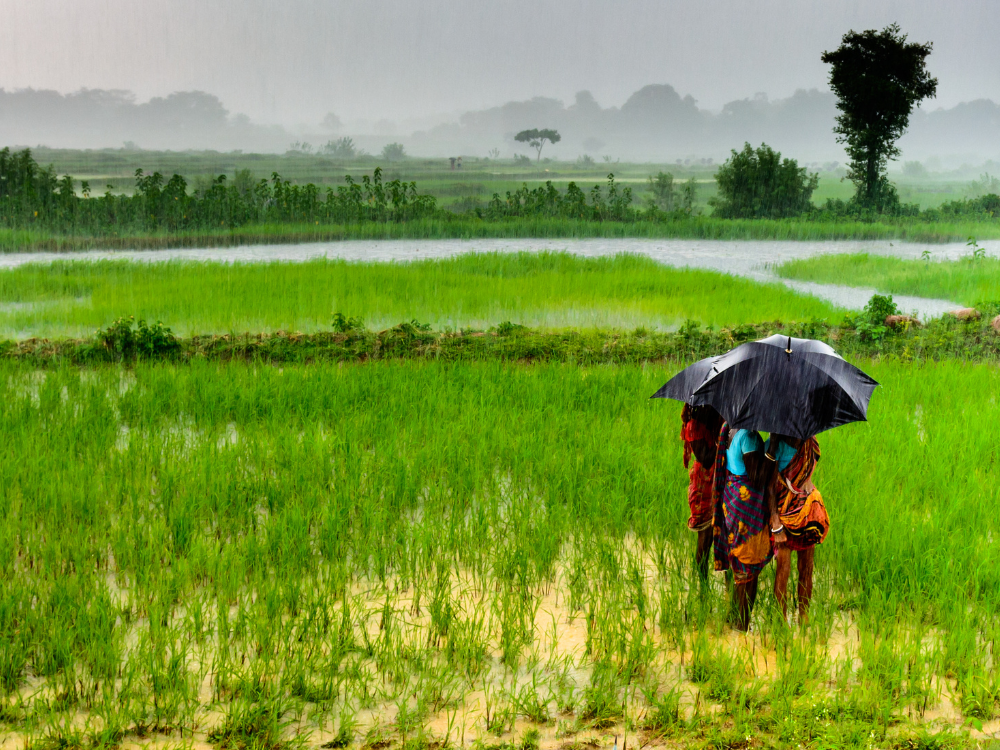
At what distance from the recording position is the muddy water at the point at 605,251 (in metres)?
10.3

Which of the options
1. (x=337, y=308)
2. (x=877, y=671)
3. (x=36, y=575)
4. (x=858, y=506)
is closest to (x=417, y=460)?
(x=36, y=575)

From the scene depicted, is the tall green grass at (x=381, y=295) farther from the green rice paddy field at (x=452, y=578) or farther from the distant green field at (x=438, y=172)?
the distant green field at (x=438, y=172)

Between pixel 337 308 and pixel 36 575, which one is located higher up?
pixel 337 308

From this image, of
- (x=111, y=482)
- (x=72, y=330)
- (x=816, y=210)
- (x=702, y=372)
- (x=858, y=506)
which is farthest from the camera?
(x=816, y=210)

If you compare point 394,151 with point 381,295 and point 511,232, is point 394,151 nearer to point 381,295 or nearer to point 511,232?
point 511,232

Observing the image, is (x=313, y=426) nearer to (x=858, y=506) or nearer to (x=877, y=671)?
(x=858, y=506)

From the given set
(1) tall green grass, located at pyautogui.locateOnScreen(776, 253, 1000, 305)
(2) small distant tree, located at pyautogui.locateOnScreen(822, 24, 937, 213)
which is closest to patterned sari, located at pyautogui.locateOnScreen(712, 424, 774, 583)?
(1) tall green grass, located at pyautogui.locateOnScreen(776, 253, 1000, 305)

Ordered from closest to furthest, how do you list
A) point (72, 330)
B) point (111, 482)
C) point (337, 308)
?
1. point (111, 482)
2. point (72, 330)
3. point (337, 308)

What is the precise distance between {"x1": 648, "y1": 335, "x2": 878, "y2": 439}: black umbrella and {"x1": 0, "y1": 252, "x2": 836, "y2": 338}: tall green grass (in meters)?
4.79

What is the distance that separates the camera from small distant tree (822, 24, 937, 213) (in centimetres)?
1229

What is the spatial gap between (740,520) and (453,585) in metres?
1.08

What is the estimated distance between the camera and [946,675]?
2287mm

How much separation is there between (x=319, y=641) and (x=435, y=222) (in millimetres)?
10181

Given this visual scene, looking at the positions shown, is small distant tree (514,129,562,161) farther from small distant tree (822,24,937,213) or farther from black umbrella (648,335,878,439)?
black umbrella (648,335,878,439)
